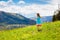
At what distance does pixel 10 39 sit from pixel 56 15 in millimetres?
9599

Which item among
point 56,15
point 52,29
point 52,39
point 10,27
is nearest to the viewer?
point 52,39

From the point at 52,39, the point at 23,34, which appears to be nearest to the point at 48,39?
the point at 52,39

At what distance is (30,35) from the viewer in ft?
47.5

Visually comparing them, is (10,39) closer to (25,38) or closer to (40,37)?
(25,38)

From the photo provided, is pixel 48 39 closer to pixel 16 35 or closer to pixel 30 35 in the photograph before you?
pixel 30 35

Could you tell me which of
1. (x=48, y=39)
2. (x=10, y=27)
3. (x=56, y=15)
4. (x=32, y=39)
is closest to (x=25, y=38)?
(x=32, y=39)

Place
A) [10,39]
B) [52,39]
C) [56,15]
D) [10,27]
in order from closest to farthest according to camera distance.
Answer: [52,39]
[10,39]
[10,27]
[56,15]

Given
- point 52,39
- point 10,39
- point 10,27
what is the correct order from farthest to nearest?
1. point 10,27
2. point 10,39
3. point 52,39

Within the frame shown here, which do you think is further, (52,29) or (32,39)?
(52,29)

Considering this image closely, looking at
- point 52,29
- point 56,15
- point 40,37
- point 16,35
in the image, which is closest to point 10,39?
point 16,35

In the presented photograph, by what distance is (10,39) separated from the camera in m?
14.2

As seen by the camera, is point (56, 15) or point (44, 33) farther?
point (56, 15)

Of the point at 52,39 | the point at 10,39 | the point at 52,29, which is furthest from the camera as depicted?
the point at 52,29

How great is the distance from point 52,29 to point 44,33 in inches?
41.8
